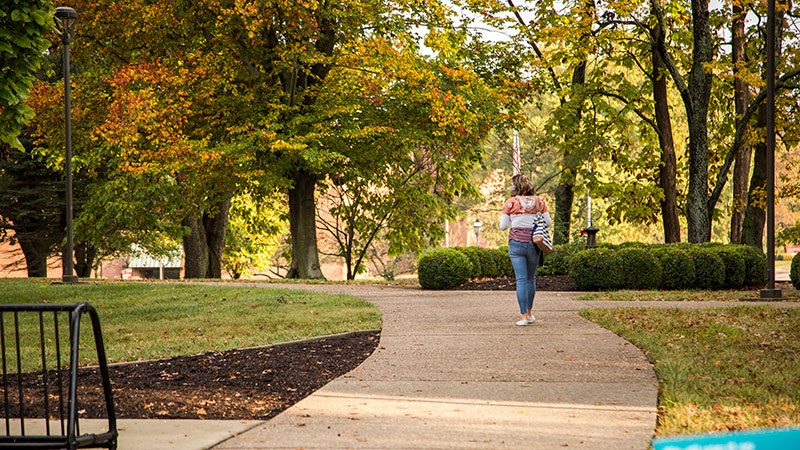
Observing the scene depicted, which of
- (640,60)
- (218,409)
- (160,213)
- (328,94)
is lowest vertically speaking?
(218,409)

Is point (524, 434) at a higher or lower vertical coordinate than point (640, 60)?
lower

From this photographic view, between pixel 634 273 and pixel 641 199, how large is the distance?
846 centimetres

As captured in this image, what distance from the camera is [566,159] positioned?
934 inches

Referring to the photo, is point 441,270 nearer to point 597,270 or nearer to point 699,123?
point 597,270

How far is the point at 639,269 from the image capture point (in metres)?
16.0

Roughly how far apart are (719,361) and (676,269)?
31.1 ft

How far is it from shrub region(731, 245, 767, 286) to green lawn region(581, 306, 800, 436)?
20.3 feet

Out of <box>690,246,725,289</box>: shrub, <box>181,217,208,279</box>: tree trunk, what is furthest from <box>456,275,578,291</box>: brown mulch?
<box>181,217,208,279</box>: tree trunk

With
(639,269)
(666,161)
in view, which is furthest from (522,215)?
Result: (666,161)

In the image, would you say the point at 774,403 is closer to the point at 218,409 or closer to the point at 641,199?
the point at 218,409

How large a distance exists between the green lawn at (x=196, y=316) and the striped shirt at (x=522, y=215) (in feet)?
7.26

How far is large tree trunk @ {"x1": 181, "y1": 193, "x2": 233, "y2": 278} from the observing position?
27.1m

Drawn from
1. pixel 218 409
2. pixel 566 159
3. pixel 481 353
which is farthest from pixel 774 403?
pixel 566 159

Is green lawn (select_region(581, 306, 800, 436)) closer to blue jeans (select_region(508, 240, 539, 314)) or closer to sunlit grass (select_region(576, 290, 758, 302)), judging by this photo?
blue jeans (select_region(508, 240, 539, 314))
